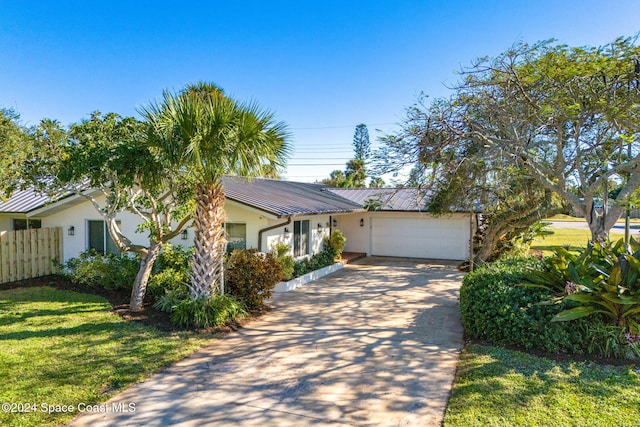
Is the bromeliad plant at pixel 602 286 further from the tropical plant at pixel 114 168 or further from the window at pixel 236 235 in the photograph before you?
the window at pixel 236 235

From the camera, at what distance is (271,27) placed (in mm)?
13633

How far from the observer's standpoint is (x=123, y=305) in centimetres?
987

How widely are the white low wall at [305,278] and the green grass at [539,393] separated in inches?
264

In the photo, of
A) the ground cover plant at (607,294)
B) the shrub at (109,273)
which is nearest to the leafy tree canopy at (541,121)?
the ground cover plant at (607,294)

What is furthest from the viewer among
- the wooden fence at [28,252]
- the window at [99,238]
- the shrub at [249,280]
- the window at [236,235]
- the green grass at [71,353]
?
the window at [99,238]

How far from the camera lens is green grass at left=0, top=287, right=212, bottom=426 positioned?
16.6 ft

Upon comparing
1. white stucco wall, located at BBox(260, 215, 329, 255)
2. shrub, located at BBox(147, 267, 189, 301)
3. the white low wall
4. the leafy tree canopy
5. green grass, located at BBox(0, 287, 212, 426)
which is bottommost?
green grass, located at BBox(0, 287, 212, 426)

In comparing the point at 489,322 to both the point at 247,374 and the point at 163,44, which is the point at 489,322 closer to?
the point at 247,374

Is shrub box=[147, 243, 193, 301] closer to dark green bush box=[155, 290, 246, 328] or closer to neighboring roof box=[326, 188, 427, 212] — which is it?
dark green bush box=[155, 290, 246, 328]

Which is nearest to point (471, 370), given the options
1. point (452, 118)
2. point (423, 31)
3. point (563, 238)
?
point (452, 118)

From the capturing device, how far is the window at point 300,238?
15.0 m

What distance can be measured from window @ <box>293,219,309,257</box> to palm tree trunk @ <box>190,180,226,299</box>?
6.34 m

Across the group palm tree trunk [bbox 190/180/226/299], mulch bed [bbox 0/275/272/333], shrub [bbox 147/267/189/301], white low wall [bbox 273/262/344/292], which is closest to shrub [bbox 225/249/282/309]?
mulch bed [bbox 0/275/272/333]

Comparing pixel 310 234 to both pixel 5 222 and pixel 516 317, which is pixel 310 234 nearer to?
pixel 516 317
